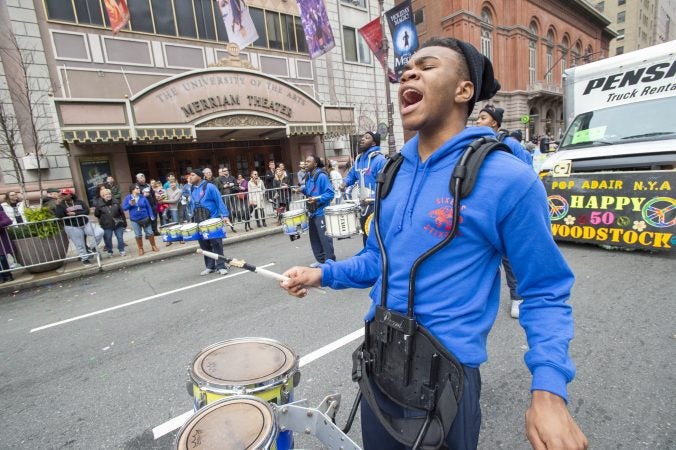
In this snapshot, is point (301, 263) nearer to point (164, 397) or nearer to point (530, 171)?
point (164, 397)

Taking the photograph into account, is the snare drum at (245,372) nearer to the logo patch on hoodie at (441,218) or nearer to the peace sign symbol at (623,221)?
the logo patch on hoodie at (441,218)

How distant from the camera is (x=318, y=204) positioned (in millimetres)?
6523

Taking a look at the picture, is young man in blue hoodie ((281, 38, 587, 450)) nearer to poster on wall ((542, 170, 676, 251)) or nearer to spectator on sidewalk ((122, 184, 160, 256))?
poster on wall ((542, 170, 676, 251))

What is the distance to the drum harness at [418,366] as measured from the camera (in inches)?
47.0

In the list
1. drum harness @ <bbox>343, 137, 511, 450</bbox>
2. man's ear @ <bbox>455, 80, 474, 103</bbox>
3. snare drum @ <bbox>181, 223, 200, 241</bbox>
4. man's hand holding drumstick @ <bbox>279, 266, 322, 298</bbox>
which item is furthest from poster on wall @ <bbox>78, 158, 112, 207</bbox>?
man's ear @ <bbox>455, 80, 474, 103</bbox>

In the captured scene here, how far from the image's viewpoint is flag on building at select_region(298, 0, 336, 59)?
1382 cm

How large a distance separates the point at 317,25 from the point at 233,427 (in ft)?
50.0

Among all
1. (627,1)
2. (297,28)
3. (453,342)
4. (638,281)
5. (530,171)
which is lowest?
(638,281)

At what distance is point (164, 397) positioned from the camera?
10.6 ft

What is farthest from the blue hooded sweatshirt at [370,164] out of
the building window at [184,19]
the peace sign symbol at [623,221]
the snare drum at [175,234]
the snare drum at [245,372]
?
the building window at [184,19]

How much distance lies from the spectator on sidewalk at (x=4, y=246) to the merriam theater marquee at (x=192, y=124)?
4.40m

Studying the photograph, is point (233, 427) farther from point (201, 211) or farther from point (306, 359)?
point (201, 211)

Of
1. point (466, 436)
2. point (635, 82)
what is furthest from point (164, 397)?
point (635, 82)

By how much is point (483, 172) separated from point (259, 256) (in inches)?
296
